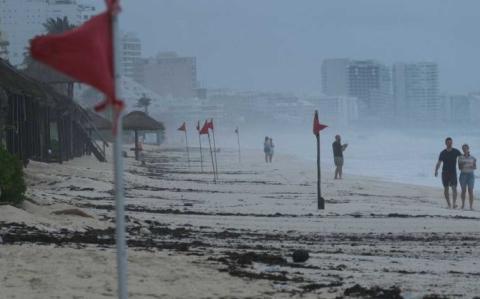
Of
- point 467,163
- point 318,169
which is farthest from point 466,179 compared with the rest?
point 318,169

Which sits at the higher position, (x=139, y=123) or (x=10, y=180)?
(x=139, y=123)

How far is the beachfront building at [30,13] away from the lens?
155 m

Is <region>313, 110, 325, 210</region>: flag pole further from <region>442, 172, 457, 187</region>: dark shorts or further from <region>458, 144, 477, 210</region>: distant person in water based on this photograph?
<region>458, 144, 477, 210</region>: distant person in water

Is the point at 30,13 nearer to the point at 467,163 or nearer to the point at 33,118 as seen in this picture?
the point at 33,118

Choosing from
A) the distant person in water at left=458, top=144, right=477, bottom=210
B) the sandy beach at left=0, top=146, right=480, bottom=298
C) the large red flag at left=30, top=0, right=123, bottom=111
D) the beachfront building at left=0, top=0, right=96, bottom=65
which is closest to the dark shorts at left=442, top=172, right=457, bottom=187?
the distant person in water at left=458, top=144, right=477, bottom=210

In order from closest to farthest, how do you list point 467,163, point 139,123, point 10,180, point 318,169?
point 10,180
point 318,169
point 467,163
point 139,123

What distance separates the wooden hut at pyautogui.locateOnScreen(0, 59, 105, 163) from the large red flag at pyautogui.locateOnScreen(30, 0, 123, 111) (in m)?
14.5

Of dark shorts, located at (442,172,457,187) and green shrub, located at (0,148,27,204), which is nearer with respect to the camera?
green shrub, located at (0,148,27,204)

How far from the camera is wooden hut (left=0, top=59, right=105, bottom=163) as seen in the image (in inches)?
832

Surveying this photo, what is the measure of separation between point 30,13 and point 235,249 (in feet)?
523

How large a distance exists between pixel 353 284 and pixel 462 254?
3.47m

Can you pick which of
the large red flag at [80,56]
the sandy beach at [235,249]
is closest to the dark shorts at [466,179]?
the sandy beach at [235,249]

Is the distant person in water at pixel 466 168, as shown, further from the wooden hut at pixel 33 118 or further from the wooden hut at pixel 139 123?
the wooden hut at pixel 139 123

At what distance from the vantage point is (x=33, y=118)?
1022 inches
